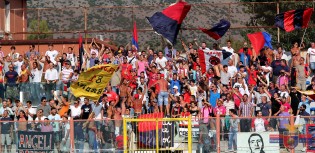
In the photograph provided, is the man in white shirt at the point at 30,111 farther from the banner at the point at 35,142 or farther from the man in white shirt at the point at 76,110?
the banner at the point at 35,142

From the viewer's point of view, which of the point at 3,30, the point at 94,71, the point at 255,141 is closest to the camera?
the point at 255,141

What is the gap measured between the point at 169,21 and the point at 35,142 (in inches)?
328

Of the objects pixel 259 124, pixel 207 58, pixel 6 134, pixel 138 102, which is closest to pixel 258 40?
pixel 207 58

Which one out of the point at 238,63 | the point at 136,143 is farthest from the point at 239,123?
the point at 238,63

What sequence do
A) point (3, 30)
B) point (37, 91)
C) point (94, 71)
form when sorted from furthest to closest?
point (3, 30)
point (37, 91)
point (94, 71)

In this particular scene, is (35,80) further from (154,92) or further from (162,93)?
(162,93)

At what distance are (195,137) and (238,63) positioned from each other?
7605mm

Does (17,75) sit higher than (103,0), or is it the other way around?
(103,0)

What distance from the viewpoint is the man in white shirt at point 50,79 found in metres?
36.6

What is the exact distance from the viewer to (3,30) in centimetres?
5031

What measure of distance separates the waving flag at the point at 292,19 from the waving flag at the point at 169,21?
14.6 feet

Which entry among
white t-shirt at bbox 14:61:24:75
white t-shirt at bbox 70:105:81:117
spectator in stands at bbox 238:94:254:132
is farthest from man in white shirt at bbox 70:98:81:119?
spectator in stands at bbox 238:94:254:132

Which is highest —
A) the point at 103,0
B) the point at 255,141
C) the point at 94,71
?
the point at 103,0

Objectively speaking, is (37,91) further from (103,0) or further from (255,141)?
(103,0)
